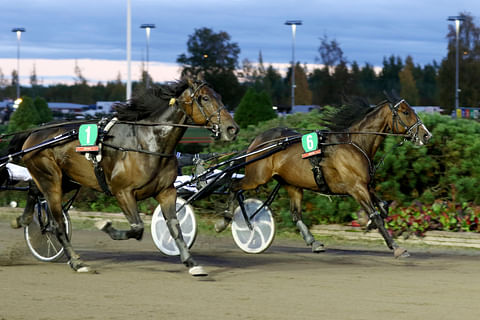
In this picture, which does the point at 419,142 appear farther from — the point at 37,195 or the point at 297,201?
the point at 37,195

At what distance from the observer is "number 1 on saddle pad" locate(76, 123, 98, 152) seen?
318 inches

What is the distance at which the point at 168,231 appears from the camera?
9.53 metres

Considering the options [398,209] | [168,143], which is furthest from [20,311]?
[398,209]

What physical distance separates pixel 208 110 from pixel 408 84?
7175 cm

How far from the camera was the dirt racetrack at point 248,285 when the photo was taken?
6.07 meters

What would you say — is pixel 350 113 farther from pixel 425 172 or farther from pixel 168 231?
pixel 168 231

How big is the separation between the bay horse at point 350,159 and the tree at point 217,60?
120ft

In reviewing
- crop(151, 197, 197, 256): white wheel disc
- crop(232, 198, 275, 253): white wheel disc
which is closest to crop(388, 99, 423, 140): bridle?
crop(232, 198, 275, 253): white wheel disc

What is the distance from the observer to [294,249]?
34.1 feet

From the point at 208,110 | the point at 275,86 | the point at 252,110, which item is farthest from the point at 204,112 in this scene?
the point at 275,86

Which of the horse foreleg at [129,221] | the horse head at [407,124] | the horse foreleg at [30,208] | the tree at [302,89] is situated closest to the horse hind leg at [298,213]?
the horse head at [407,124]

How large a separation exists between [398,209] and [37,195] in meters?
5.08

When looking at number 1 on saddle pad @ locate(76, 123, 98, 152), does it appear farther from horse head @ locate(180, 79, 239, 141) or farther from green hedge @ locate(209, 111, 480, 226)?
green hedge @ locate(209, 111, 480, 226)

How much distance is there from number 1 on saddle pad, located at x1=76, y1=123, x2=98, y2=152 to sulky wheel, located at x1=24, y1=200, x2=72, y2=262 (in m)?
1.21
